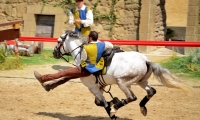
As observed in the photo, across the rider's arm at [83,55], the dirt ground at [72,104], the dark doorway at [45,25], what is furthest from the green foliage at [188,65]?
the dark doorway at [45,25]

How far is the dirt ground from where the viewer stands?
6.72 meters

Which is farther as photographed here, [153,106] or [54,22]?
[54,22]

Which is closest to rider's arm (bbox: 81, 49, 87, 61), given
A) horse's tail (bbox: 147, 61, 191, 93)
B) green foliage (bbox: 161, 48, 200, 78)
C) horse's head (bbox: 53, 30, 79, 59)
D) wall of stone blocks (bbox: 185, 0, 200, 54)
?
horse's head (bbox: 53, 30, 79, 59)

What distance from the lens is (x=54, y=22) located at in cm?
1549

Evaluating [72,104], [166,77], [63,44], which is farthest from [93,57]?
[72,104]

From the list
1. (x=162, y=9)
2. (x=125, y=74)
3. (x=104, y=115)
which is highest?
(x=162, y=9)

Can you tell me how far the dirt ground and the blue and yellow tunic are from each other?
0.89 metres

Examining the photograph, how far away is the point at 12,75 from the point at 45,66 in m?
1.49

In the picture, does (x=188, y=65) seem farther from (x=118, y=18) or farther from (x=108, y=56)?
(x=108, y=56)

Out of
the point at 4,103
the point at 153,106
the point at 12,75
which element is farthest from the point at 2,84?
the point at 153,106

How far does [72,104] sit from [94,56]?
5.37 feet

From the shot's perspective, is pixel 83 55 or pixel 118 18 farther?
pixel 118 18

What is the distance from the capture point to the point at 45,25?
1579 centimetres

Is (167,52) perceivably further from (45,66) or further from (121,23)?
(45,66)
